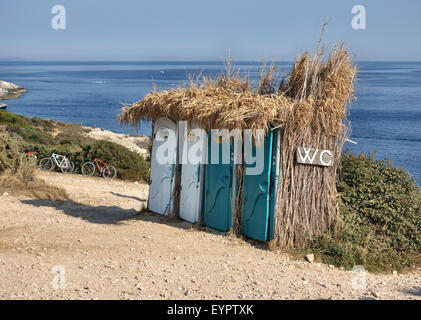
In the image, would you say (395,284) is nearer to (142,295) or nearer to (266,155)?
(266,155)

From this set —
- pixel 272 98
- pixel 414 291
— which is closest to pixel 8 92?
pixel 272 98

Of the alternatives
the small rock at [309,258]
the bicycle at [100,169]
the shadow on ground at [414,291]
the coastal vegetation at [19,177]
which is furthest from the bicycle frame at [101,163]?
the shadow on ground at [414,291]

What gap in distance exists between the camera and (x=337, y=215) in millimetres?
8680

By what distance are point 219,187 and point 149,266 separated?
2220 mm

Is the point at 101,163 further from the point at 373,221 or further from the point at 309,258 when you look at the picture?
the point at 309,258

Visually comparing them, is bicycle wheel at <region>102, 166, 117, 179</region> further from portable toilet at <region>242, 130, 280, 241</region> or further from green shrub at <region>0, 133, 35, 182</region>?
portable toilet at <region>242, 130, 280, 241</region>

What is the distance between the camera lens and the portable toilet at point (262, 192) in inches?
325

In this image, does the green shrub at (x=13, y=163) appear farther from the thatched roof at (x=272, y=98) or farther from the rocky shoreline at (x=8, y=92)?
the rocky shoreline at (x=8, y=92)

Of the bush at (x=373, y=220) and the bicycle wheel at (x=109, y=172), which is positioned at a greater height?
the bush at (x=373, y=220)

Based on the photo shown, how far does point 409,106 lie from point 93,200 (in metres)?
66.7

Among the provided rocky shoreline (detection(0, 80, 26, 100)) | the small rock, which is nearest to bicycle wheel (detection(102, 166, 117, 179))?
the small rock

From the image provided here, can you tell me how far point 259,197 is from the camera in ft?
27.9

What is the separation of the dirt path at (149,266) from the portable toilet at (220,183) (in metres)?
0.33
